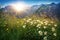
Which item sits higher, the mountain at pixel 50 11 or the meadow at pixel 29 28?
the mountain at pixel 50 11

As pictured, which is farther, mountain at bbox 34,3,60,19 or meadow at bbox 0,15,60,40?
mountain at bbox 34,3,60,19

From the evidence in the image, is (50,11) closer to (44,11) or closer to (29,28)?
(44,11)

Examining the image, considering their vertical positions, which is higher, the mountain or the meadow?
the mountain

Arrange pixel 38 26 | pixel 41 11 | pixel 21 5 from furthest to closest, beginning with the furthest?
pixel 21 5 → pixel 41 11 → pixel 38 26

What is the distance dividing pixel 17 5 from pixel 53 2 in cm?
63

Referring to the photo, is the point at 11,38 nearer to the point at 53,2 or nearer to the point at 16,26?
the point at 16,26

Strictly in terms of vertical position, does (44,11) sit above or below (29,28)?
above

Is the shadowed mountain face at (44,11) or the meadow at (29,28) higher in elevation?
the shadowed mountain face at (44,11)

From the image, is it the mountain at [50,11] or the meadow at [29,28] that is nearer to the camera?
the meadow at [29,28]

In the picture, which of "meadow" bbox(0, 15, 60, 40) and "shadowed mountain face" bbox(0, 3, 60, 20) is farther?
"shadowed mountain face" bbox(0, 3, 60, 20)

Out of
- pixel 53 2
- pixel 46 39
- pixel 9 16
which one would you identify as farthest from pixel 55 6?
pixel 9 16

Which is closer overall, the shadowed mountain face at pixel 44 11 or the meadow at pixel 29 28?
the meadow at pixel 29 28

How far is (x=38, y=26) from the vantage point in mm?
2568

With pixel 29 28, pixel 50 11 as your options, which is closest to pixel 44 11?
pixel 50 11
